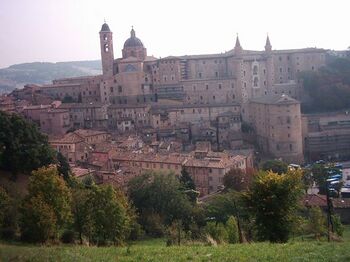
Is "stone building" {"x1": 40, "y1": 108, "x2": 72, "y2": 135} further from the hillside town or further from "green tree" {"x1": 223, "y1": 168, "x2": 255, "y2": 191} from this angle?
"green tree" {"x1": 223, "y1": 168, "x2": 255, "y2": 191}

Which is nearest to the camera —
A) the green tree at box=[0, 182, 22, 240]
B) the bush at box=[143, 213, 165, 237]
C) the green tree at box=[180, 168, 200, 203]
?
the green tree at box=[0, 182, 22, 240]

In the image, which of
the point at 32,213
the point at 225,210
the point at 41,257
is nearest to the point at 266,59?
the point at 225,210

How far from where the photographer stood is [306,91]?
53.2 meters

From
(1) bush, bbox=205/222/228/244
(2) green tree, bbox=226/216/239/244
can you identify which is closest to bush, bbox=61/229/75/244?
(1) bush, bbox=205/222/228/244

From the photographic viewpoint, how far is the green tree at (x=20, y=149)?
24453mm

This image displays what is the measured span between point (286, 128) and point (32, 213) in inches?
1189

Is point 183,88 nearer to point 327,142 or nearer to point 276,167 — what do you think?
point 327,142

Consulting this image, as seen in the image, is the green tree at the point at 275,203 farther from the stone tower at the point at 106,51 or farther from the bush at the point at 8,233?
the stone tower at the point at 106,51

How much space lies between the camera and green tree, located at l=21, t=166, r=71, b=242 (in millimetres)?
15883

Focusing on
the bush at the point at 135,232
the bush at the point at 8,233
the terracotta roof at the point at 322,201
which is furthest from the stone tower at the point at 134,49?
the bush at the point at 8,233

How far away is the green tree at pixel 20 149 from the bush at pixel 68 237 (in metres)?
7.76

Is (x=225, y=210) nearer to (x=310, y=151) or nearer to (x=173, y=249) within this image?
(x=173, y=249)

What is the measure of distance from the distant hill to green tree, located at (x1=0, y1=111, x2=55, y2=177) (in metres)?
58.7

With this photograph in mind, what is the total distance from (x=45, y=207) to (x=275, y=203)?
7.06 metres
